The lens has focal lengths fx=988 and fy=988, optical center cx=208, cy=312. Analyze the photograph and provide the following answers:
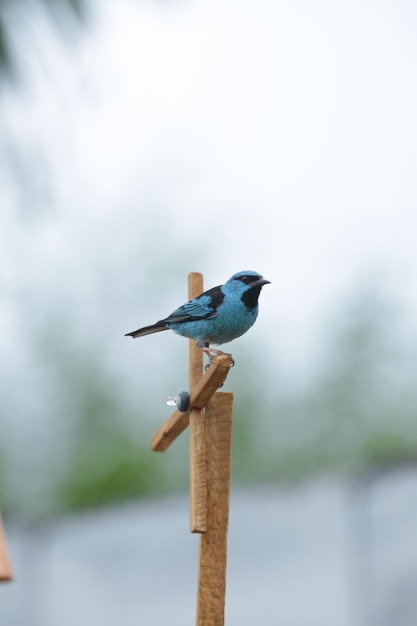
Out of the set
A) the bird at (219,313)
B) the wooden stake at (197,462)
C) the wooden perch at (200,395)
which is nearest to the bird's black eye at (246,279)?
the bird at (219,313)

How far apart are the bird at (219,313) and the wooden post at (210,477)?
103 millimetres

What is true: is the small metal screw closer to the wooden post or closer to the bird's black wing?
the wooden post

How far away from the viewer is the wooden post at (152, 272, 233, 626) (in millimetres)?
2412

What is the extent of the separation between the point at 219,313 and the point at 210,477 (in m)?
0.44

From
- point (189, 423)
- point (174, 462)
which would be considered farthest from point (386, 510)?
point (189, 423)

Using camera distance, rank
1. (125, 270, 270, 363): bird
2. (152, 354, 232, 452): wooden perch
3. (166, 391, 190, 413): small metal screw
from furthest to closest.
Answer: (125, 270, 270, 363): bird → (166, 391, 190, 413): small metal screw → (152, 354, 232, 452): wooden perch

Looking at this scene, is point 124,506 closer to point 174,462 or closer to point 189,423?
point 174,462

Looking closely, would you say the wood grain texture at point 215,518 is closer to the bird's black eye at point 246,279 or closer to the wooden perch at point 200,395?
the wooden perch at point 200,395

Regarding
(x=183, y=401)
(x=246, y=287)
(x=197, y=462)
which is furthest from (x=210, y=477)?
(x=246, y=287)

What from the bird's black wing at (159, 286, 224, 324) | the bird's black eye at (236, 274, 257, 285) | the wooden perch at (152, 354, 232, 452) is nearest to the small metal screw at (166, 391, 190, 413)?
the wooden perch at (152, 354, 232, 452)

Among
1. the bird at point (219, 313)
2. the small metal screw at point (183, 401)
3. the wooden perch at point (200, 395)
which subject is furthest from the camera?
the bird at point (219, 313)

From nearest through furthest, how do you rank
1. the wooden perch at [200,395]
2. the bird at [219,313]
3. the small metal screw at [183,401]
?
the wooden perch at [200,395]
the small metal screw at [183,401]
the bird at [219,313]

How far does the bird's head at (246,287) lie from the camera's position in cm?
269

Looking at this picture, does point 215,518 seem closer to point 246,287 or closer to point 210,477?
point 210,477
